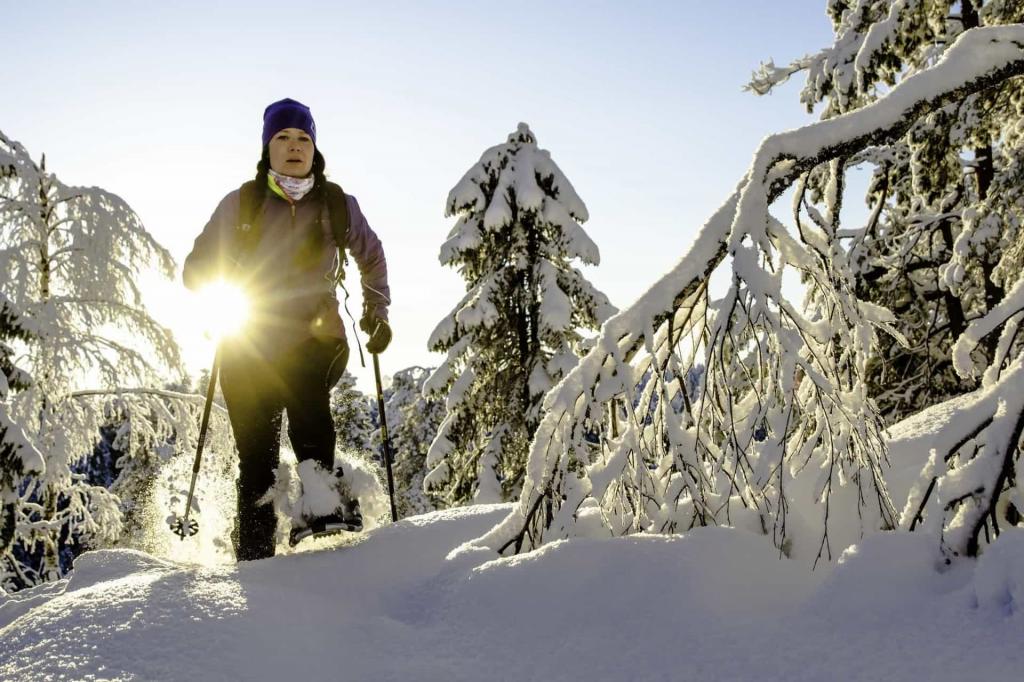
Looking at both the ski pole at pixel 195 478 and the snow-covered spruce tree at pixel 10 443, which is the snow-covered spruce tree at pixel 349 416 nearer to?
the snow-covered spruce tree at pixel 10 443

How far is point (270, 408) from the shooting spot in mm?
3961

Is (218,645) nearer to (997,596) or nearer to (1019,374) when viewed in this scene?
(997,596)

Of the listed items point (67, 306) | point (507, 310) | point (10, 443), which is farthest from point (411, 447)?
point (10, 443)

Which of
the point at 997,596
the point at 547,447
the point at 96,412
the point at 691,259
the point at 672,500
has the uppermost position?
the point at 96,412

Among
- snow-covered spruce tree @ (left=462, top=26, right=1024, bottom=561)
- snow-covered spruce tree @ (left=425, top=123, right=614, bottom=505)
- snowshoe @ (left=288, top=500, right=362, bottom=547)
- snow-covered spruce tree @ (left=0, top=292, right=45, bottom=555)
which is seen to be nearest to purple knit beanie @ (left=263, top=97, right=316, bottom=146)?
snowshoe @ (left=288, top=500, right=362, bottom=547)

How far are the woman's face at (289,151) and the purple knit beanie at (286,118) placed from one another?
0.10 feet

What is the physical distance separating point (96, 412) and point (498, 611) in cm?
1103

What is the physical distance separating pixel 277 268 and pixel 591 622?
2.83m

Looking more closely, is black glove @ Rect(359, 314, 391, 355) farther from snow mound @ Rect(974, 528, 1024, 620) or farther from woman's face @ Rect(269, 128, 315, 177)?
snow mound @ Rect(974, 528, 1024, 620)

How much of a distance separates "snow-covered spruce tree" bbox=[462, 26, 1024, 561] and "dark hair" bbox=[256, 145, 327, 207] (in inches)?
87.2

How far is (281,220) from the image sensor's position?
3.98m

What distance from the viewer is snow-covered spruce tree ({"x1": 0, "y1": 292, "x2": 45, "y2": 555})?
7.61 m

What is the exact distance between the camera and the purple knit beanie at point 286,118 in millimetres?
3963

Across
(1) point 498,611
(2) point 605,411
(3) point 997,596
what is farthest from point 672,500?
(3) point 997,596
